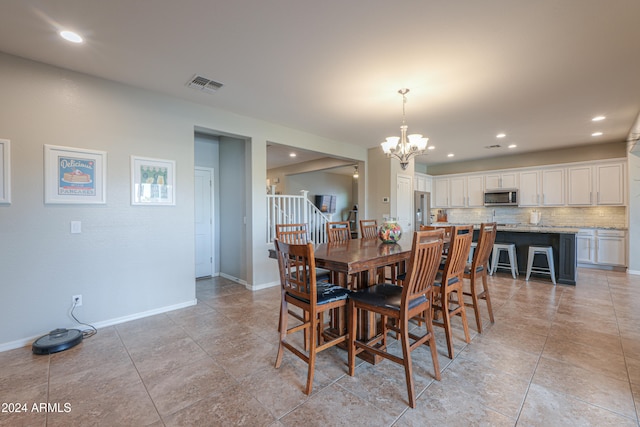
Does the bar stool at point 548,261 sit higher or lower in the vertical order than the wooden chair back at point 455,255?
lower

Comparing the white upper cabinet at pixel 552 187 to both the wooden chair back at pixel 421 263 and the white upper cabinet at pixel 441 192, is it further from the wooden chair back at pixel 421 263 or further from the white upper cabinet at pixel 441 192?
the wooden chair back at pixel 421 263

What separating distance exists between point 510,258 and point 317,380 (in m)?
4.55

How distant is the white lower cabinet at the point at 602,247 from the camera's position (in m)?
5.38

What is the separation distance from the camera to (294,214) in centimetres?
513

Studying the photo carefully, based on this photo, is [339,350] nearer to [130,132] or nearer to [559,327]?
[559,327]

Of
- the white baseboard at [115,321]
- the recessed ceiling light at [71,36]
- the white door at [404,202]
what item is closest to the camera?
the recessed ceiling light at [71,36]

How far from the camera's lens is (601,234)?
18.4ft

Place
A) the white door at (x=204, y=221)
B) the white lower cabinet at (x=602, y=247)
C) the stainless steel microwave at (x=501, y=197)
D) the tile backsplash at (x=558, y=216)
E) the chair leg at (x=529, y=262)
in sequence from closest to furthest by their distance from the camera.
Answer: the chair leg at (x=529, y=262) < the white door at (x=204, y=221) < the white lower cabinet at (x=602, y=247) < the tile backsplash at (x=558, y=216) < the stainless steel microwave at (x=501, y=197)

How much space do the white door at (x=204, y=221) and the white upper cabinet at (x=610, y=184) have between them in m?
7.73

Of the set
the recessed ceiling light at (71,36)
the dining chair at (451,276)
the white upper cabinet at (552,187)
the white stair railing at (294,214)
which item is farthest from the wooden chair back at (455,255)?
the white upper cabinet at (552,187)

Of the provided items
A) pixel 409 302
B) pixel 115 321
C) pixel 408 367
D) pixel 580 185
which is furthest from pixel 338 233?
pixel 580 185

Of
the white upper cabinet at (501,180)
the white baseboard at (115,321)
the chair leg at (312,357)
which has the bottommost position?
the white baseboard at (115,321)

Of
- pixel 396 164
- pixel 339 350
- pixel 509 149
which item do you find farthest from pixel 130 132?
pixel 509 149

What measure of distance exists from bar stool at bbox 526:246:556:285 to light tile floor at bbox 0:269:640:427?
1629 mm
